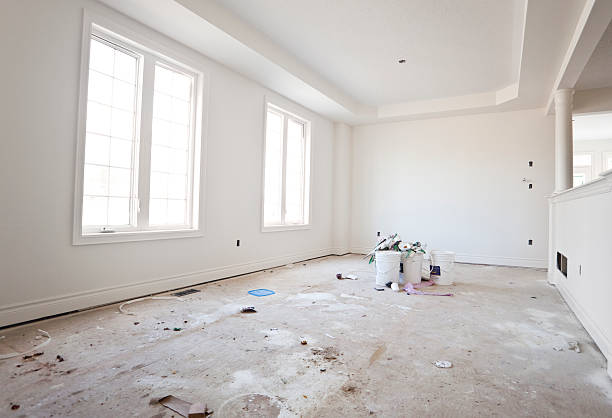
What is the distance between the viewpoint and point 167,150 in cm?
397

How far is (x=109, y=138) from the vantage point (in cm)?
337

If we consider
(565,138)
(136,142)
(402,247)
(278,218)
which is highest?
(565,138)

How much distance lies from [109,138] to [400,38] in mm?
3470

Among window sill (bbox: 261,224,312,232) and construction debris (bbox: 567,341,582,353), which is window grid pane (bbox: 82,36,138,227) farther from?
construction debris (bbox: 567,341,582,353)

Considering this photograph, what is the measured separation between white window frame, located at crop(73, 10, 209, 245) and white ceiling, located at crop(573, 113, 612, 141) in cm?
710

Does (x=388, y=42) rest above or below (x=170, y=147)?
above

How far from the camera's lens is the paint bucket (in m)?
4.43

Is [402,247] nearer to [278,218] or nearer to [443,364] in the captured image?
[278,218]

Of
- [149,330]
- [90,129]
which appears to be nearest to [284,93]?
[90,129]

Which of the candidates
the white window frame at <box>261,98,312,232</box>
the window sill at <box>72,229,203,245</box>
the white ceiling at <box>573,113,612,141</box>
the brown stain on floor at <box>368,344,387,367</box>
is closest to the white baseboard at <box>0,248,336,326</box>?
the window sill at <box>72,229,203,245</box>

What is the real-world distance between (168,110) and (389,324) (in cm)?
323

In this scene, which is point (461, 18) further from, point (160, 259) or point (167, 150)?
point (160, 259)

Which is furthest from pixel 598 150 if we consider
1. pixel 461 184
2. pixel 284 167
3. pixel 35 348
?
pixel 35 348

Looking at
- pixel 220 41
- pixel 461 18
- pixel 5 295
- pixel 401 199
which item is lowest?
pixel 5 295
